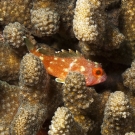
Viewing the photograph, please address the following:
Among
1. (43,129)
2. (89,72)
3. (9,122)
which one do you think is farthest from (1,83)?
(89,72)

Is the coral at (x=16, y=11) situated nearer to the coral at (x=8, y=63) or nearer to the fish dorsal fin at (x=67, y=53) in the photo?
the coral at (x=8, y=63)

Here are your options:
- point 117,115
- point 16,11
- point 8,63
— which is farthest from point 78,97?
point 16,11

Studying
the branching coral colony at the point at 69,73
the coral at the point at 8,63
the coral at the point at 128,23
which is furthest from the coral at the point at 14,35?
the coral at the point at 128,23

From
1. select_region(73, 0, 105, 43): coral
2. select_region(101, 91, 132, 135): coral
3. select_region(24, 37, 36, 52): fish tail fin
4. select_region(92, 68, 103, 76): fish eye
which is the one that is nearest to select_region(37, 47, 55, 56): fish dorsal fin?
select_region(24, 37, 36, 52): fish tail fin

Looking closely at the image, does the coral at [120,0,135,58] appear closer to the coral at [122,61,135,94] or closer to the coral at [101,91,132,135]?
the coral at [122,61,135,94]

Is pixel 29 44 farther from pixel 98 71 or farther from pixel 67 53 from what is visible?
pixel 98 71

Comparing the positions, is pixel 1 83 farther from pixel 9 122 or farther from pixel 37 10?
pixel 37 10
